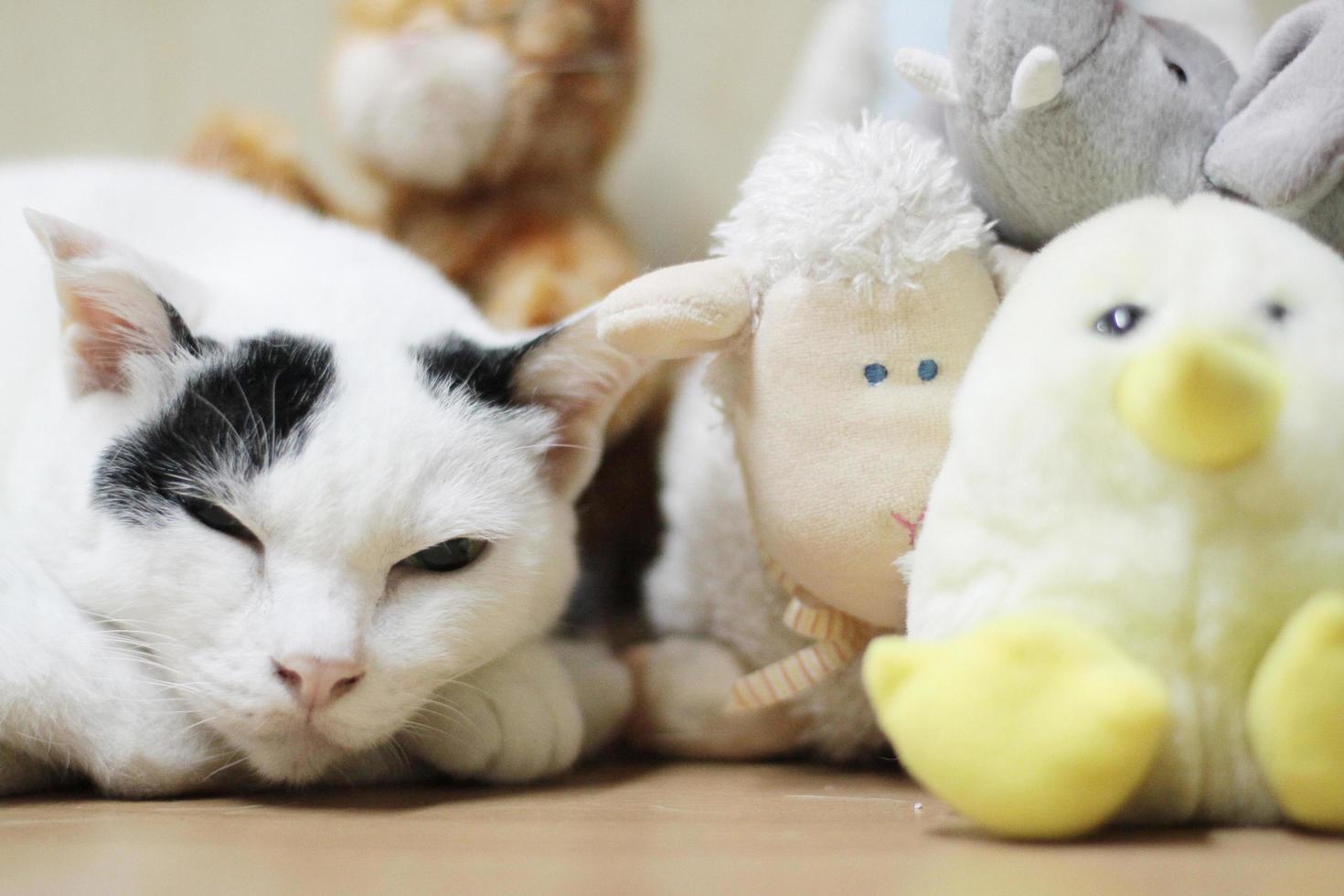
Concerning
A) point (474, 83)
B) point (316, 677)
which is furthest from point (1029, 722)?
point (474, 83)

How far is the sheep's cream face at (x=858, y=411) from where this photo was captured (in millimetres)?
830

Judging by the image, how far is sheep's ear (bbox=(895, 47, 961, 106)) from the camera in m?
0.89

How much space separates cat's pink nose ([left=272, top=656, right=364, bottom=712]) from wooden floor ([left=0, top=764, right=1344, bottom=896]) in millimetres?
89

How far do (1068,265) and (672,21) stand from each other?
4.17 ft

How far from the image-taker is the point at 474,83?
4.57 feet

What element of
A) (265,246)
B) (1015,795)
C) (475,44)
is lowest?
(1015,795)

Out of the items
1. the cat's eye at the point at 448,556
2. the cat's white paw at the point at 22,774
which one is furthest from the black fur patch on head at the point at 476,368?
the cat's white paw at the point at 22,774

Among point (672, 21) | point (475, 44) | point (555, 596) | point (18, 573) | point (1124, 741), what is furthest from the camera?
point (672, 21)

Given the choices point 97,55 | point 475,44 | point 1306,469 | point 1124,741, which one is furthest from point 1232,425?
point 97,55

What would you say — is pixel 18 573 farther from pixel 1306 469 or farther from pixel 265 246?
pixel 1306 469

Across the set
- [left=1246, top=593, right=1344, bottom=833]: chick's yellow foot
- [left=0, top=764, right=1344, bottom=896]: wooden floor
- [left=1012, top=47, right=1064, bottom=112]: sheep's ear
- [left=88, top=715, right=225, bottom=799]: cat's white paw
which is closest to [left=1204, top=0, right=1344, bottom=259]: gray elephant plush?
[left=1012, top=47, right=1064, bottom=112]: sheep's ear

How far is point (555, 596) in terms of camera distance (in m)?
1.04

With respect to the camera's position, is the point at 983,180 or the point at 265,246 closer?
the point at 983,180

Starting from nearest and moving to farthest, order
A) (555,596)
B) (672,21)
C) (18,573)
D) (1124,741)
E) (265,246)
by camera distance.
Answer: (1124,741), (18,573), (555,596), (265,246), (672,21)
